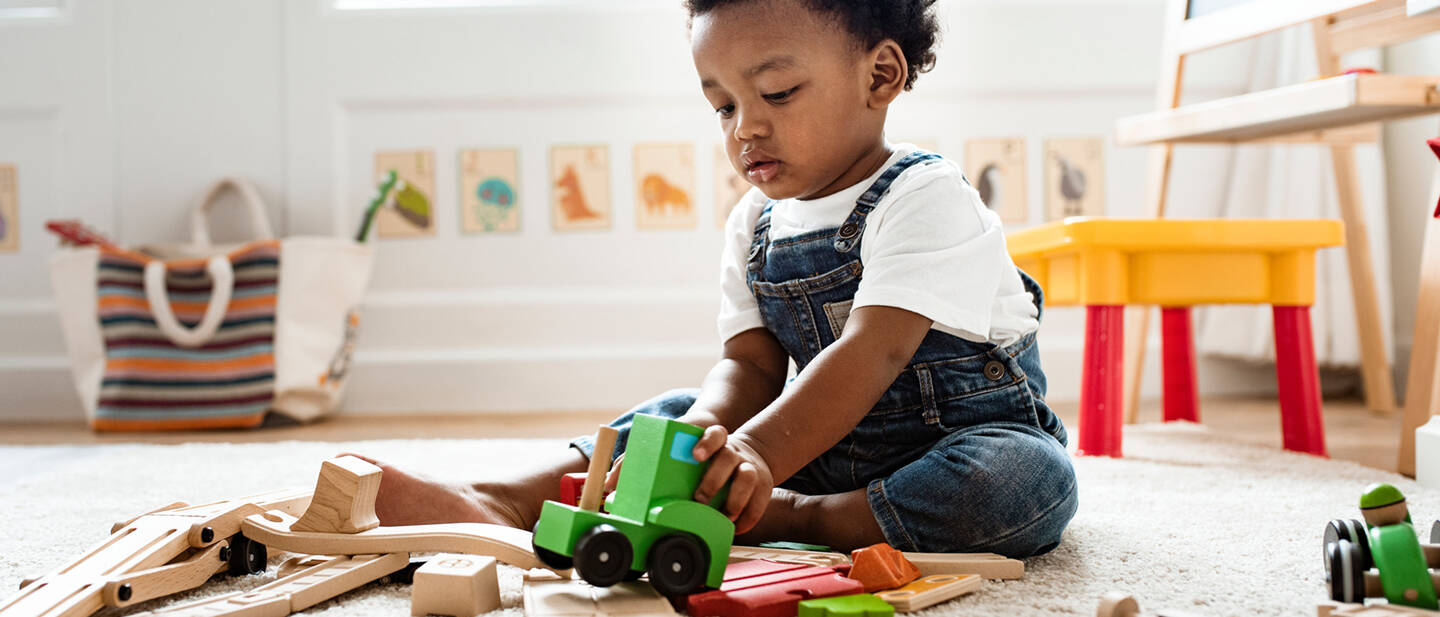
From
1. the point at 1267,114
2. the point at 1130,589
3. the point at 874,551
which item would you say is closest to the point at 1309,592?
the point at 1130,589

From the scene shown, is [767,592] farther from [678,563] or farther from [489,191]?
[489,191]

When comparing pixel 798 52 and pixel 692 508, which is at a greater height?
pixel 798 52

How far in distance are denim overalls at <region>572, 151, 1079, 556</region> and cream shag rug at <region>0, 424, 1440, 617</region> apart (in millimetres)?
46

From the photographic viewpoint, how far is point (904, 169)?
2.61ft

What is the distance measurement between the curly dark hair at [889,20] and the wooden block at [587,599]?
41 centimetres

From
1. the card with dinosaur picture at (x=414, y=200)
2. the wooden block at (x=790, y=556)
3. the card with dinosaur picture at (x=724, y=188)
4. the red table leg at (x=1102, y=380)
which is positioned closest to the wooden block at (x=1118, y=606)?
the wooden block at (x=790, y=556)

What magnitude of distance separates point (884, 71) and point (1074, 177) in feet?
4.08

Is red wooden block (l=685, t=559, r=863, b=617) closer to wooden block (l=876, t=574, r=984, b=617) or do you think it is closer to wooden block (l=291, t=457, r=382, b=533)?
wooden block (l=876, t=574, r=984, b=617)

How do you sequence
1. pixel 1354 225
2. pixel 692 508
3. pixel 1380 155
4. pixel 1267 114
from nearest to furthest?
pixel 692 508, pixel 1267 114, pixel 1354 225, pixel 1380 155

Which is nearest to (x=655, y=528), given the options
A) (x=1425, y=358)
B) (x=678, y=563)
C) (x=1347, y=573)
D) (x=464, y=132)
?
(x=678, y=563)

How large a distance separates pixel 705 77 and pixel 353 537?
1.27ft

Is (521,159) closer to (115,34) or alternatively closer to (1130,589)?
(115,34)

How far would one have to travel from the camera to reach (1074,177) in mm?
1944

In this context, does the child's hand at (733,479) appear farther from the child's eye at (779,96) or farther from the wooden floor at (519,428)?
the wooden floor at (519,428)
